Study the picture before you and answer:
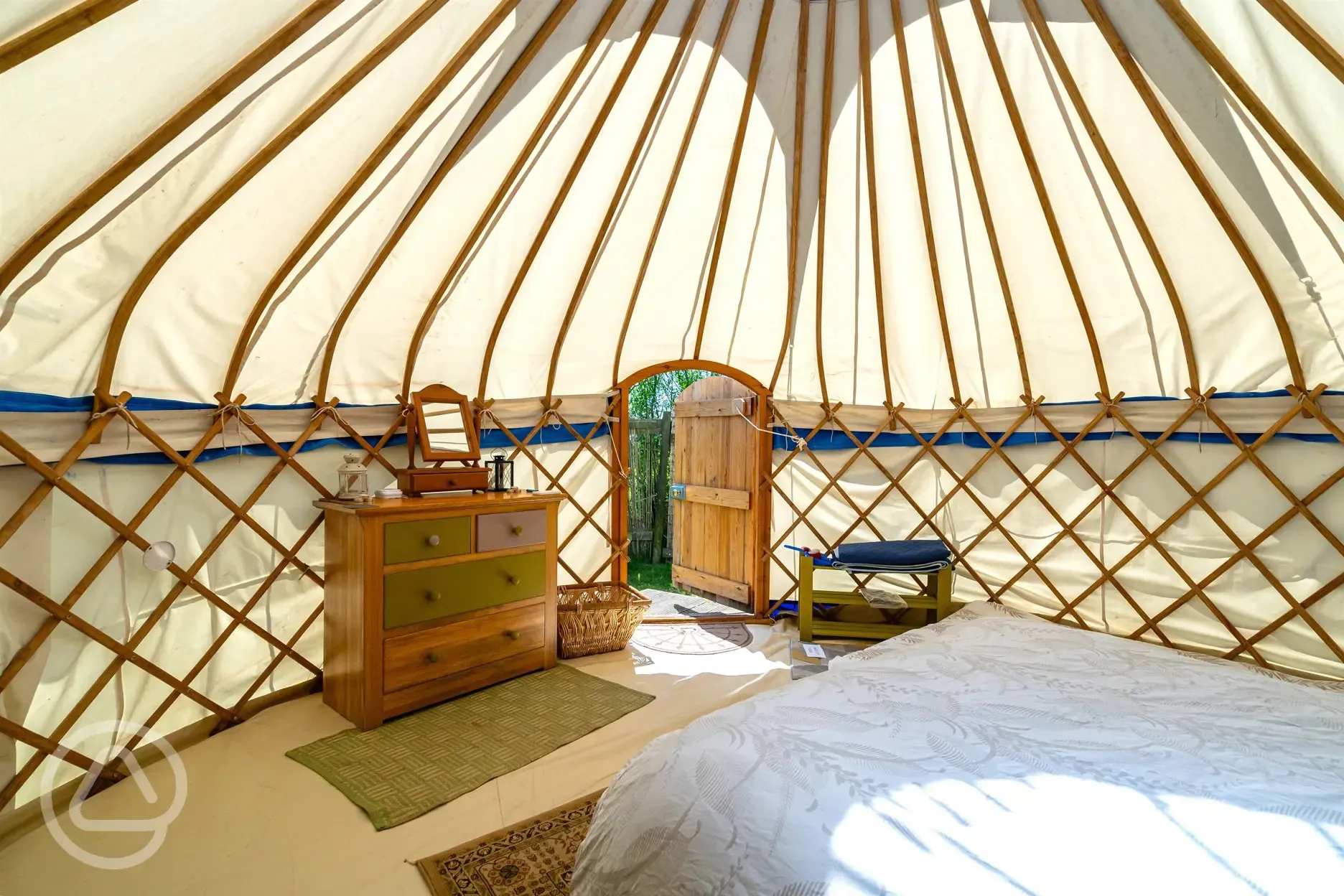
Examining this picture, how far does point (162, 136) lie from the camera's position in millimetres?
1594

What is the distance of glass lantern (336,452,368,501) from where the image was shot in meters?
2.55

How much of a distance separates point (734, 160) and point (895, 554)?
193cm

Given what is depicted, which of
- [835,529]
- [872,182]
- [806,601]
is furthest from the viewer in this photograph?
[835,529]

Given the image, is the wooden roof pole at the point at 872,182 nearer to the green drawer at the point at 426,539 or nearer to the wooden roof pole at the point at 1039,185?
the wooden roof pole at the point at 1039,185

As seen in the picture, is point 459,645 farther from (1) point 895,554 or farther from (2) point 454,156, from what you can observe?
(1) point 895,554

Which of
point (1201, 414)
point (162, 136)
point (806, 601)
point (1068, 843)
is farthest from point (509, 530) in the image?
point (1201, 414)

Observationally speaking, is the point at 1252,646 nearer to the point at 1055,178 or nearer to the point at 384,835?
the point at 1055,178

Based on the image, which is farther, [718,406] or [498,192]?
[718,406]

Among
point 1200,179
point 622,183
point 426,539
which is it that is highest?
point 622,183

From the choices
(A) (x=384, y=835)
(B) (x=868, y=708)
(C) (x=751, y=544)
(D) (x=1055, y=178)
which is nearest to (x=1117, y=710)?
(B) (x=868, y=708)

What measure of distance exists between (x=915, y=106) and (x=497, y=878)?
276cm

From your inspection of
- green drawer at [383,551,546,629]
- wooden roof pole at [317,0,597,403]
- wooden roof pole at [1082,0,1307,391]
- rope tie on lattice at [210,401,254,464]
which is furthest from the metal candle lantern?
wooden roof pole at [1082,0,1307,391]

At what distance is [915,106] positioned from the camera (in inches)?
94.9

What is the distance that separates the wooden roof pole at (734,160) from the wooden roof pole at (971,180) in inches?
15.8
